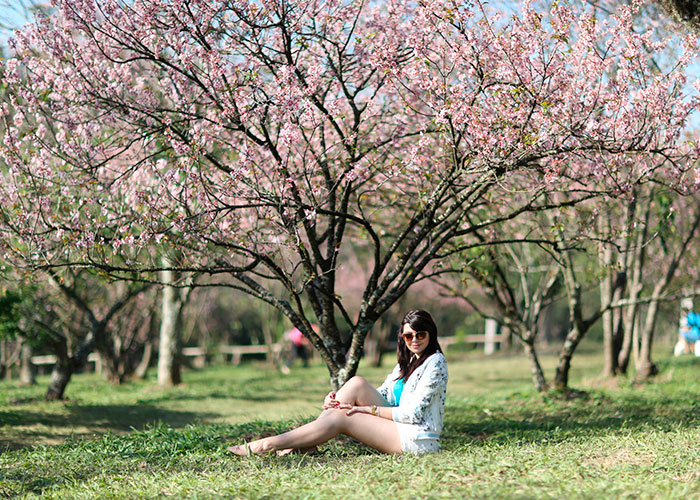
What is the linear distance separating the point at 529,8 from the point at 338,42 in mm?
1725

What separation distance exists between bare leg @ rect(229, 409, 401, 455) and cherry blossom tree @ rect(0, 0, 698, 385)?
1292 mm

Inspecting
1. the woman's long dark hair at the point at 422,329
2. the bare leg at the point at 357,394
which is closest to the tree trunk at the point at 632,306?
the woman's long dark hair at the point at 422,329

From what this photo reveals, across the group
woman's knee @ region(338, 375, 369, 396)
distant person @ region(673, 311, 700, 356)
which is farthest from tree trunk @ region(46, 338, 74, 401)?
distant person @ region(673, 311, 700, 356)

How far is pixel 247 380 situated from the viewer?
16562 millimetres

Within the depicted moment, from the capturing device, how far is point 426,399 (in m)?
4.87

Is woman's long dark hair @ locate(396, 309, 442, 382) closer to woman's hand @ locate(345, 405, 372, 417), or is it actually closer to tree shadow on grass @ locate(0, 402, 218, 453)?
woman's hand @ locate(345, 405, 372, 417)

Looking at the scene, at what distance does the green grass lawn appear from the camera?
13.0 ft

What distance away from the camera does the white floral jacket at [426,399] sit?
4883 millimetres

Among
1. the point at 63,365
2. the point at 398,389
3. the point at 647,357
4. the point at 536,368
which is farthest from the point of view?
the point at 647,357

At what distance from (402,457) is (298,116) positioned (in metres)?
2.86

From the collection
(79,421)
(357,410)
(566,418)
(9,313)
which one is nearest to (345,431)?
(357,410)

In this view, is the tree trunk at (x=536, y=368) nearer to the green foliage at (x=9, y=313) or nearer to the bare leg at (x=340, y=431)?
the bare leg at (x=340, y=431)

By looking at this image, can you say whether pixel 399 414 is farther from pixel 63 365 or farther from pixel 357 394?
pixel 63 365

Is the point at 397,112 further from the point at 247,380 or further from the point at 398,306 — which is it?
the point at 398,306
